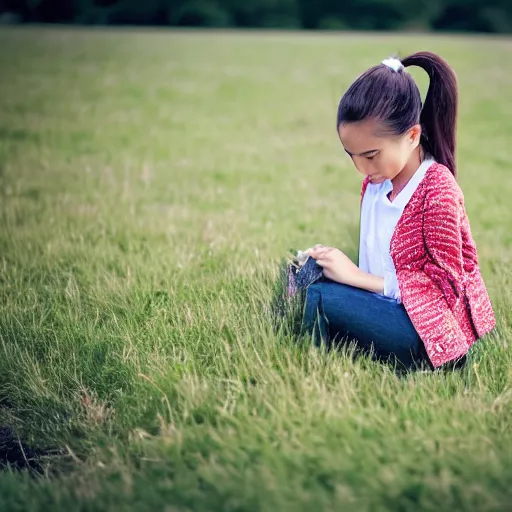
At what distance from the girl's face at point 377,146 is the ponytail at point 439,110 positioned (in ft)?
0.31

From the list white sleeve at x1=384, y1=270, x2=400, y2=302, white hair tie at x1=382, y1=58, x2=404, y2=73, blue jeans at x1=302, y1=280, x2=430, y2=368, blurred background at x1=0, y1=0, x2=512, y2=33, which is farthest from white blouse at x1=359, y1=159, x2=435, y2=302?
blurred background at x1=0, y1=0, x2=512, y2=33

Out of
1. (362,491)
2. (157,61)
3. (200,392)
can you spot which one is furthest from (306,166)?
(157,61)

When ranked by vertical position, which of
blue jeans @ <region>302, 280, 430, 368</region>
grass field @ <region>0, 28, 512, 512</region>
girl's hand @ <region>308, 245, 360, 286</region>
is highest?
girl's hand @ <region>308, 245, 360, 286</region>

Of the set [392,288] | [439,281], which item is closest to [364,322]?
[392,288]

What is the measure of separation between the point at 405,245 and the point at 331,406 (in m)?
0.76

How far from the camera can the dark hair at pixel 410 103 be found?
2746 mm

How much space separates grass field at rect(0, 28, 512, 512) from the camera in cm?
225

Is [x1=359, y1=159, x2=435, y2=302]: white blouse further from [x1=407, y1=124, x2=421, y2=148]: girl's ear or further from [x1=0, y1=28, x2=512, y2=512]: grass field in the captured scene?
[x1=0, y1=28, x2=512, y2=512]: grass field

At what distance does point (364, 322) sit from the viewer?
9.54 feet

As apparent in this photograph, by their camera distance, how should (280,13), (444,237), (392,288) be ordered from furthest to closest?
(280,13) < (392,288) < (444,237)

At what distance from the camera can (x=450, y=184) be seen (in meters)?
2.79

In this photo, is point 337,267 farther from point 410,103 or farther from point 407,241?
point 410,103

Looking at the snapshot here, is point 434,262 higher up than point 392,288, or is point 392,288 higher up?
point 434,262

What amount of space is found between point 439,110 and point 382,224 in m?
0.54
